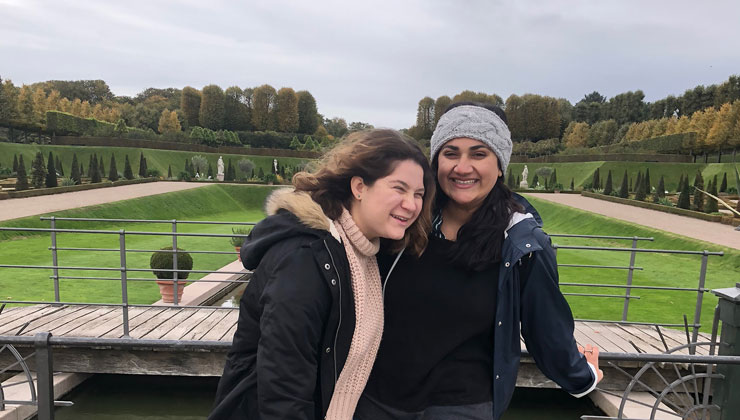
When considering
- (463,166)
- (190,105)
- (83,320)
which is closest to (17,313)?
(83,320)

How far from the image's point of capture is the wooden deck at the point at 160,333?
4.84 m

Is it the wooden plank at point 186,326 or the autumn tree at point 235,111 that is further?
the autumn tree at point 235,111

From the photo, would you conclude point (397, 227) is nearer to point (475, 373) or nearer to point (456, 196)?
point (456, 196)

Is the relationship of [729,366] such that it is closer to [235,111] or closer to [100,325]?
[100,325]

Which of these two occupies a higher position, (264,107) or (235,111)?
(264,107)

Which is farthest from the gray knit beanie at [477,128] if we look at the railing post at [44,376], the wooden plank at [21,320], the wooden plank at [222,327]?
the wooden plank at [21,320]

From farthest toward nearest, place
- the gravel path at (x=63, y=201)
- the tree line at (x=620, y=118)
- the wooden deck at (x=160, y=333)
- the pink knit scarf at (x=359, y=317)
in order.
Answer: the tree line at (x=620, y=118)
the gravel path at (x=63, y=201)
the wooden deck at (x=160, y=333)
the pink knit scarf at (x=359, y=317)

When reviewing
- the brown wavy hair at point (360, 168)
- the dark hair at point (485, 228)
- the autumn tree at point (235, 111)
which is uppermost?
the autumn tree at point (235, 111)

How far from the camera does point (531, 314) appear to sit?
1.54 metres

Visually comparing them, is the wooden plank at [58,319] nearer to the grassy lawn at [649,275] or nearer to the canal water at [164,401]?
the canal water at [164,401]

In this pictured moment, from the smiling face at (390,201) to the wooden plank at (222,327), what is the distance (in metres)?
3.83

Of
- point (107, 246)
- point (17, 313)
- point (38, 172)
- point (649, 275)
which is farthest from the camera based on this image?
point (38, 172)

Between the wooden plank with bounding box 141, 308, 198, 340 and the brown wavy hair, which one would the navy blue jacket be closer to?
the brown wavy hair

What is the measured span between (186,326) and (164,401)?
839mm
